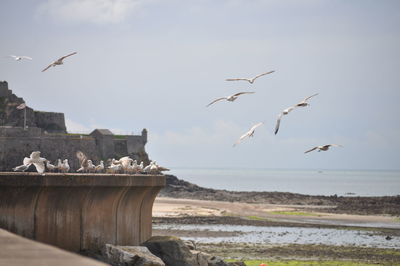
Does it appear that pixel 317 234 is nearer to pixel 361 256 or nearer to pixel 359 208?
pixel 361 256

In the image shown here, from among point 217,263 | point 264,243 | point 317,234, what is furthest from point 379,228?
point 217,263

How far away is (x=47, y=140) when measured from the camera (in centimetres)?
5778

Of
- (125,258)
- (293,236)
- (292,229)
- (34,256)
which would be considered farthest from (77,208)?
(292,229)

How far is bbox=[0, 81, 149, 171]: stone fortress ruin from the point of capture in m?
55.0

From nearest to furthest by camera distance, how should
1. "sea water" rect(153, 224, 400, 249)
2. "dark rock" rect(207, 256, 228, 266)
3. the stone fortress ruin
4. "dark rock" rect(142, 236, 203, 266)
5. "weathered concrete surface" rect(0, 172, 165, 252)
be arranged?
"weathered concrete surface" rect(0, 172, 165, 252) < "dark rock" rect(142, 236, 203, 266) < "dark rock" rect(207, 256, 228, 266) < "sea water" rect(153, 224, 400, 249) < the stone fortress ruin

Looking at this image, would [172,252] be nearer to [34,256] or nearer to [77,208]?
[77,208]

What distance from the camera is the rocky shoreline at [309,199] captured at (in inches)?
2382

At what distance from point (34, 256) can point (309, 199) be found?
7036cm

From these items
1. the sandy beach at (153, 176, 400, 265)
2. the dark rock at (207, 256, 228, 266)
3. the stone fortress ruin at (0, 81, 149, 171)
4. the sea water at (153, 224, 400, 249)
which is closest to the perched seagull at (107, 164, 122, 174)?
the dark rock at (207, 256, 228, 266)

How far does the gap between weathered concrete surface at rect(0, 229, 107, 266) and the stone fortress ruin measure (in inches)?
1772

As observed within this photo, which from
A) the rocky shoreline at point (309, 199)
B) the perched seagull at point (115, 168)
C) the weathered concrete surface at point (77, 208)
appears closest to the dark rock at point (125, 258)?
the weathered concrete surface at point (77, 208)

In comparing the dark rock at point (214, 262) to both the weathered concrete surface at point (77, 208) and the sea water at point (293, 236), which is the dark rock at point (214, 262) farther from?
the sea water at point (293, 236)

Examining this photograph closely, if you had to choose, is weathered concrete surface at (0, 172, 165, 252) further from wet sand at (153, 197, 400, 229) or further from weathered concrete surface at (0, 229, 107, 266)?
wet sand at (153, 197, 400, 229)

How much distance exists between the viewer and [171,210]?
55312mm
